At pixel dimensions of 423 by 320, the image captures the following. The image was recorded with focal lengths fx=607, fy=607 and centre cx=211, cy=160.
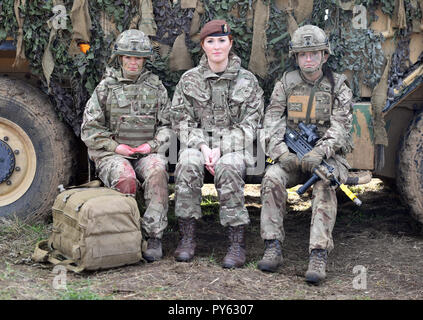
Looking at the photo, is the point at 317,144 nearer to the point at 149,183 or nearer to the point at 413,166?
the point at 413,166

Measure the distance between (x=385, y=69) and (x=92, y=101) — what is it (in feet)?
8.03

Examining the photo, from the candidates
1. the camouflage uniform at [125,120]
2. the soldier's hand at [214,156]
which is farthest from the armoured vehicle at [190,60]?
the soldier's hand at [214,156]

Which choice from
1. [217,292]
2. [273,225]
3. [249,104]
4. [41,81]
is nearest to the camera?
[217,292]

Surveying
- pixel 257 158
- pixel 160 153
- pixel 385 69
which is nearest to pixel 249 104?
pixel 257 158

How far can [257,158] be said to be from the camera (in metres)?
5.05

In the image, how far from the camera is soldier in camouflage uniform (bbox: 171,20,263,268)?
14.9 ft

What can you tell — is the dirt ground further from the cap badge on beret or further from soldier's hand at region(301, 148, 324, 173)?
the cap badge on beret

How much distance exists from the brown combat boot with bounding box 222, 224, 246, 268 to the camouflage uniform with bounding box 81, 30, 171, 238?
797 millimetres

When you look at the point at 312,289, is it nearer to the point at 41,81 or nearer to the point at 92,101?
the point at 92,101

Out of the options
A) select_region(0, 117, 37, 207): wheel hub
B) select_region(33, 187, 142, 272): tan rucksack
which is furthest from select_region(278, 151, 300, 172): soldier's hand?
select_region(0, 117, 37, 207): wheel hub

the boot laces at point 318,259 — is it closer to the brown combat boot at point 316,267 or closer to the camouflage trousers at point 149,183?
the brown combat boot at point 316,267

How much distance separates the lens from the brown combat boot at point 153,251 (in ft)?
14.9

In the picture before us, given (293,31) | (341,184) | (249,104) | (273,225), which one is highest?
(293,31)

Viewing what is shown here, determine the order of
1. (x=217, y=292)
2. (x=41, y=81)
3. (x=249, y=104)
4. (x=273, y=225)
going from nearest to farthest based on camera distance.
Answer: (x=217, y=292), (x=273, y=225), (x=249, y=104), (x=41, y=81)
